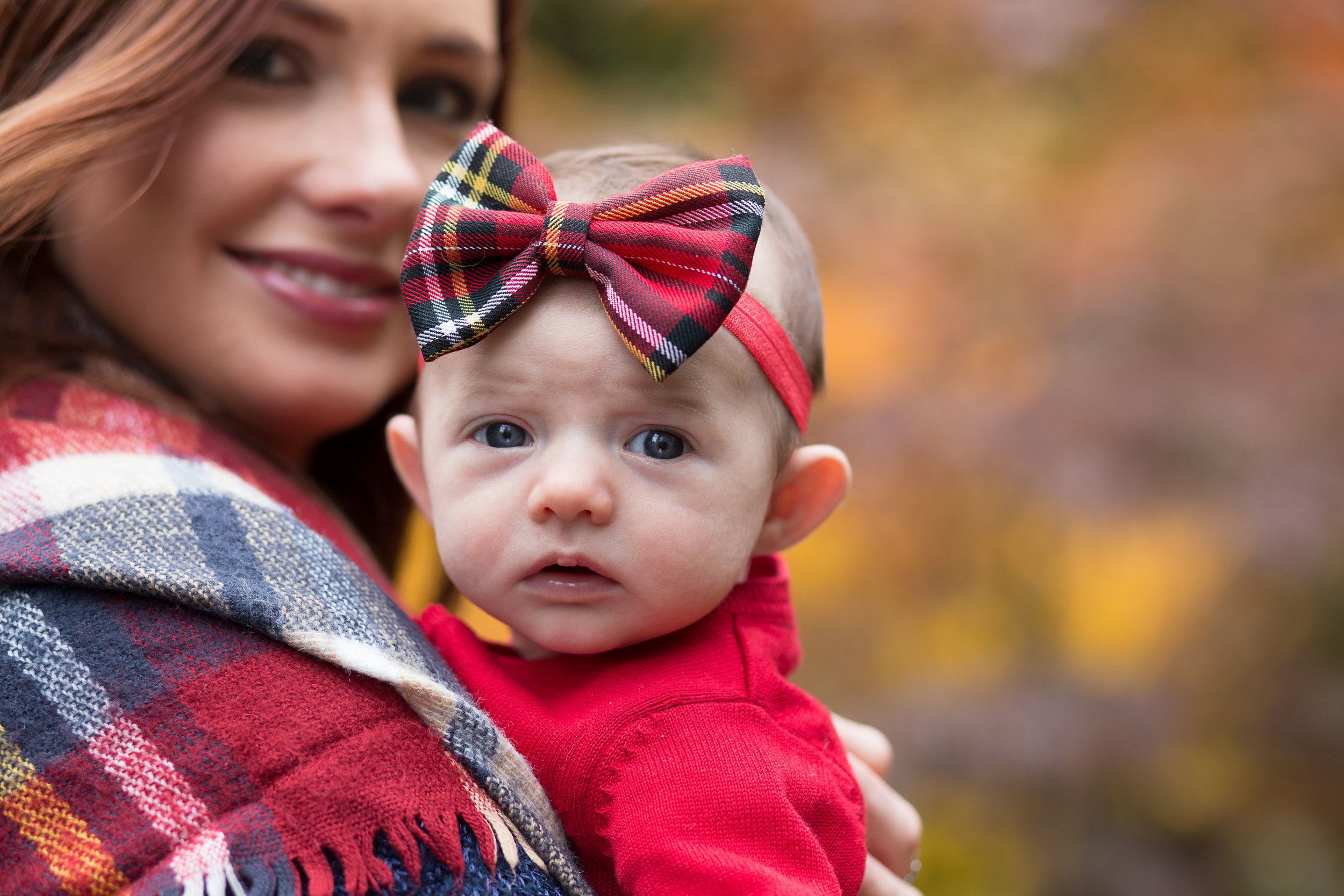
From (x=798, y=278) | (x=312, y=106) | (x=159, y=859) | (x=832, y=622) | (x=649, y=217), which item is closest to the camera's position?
(x=159, y=859)

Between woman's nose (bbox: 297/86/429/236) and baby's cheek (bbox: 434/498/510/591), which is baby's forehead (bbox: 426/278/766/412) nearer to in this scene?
baby's cheek (bbox: 434/498/510/591)

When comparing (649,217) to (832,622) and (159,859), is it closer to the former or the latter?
(159,859)

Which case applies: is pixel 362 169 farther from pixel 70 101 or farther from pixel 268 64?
pixel 70 101

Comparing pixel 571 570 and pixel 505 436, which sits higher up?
pixel 505 436

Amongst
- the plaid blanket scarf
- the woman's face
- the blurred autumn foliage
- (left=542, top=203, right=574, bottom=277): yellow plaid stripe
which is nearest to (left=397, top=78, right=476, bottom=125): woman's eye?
the woman's face

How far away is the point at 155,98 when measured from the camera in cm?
162

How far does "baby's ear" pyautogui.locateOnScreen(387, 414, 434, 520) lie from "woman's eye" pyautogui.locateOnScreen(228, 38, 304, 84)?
623mm

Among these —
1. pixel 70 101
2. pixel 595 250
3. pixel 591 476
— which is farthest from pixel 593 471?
pixel 70 101

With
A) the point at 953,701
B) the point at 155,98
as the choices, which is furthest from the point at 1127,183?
the point at 155,98

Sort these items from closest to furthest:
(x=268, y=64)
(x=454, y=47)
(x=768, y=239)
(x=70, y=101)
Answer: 1. (x=768, y=239)
2. (x=70, y=101)
3. (x=268, y=64)
4. (x=454, y=47)

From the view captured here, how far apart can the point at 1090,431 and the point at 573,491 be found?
3.32 m

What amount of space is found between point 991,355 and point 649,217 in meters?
3.29

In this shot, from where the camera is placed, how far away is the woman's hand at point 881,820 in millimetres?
1655

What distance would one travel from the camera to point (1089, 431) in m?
4.12
